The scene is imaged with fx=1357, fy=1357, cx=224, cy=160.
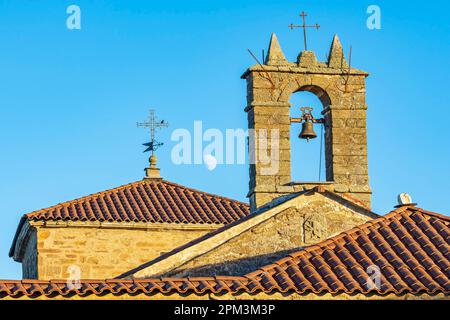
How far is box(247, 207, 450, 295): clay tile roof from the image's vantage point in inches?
620

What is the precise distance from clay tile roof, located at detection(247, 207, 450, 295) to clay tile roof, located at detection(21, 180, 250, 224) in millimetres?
7797

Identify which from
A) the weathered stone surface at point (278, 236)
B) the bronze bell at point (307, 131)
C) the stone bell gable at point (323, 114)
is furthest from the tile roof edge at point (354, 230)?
the bronze bell at point (307, 131)

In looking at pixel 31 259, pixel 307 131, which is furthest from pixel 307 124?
pixel 31 259

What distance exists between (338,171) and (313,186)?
0.54 metres

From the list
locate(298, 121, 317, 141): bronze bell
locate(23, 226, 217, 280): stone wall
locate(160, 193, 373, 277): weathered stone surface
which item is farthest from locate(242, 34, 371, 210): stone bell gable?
locate(23, 226, 217, 280): stone wall

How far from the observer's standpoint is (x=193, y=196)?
26156 mm

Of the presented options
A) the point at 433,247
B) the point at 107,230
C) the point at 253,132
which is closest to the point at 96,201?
the point at 107,230

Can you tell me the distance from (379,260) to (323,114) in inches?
171

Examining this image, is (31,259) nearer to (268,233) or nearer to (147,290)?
(268,233)

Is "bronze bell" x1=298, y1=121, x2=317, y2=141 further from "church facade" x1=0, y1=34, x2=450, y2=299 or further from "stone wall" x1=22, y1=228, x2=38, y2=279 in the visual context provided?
"stone wall" x1=22, y1=228, x2=38, y2=279

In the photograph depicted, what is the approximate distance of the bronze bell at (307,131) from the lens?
20156 millimetres

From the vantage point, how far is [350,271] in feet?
53.6
